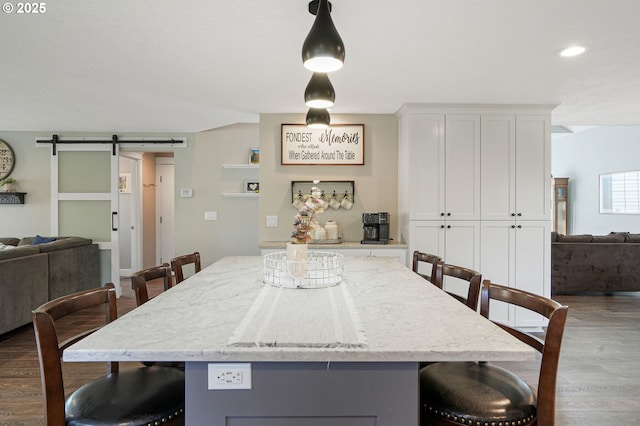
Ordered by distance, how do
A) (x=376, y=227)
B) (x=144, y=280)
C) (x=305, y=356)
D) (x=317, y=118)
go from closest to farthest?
(x=305, y=356)
(x=144, y=280)
(x=317, y=118)
(x=376, y=227)

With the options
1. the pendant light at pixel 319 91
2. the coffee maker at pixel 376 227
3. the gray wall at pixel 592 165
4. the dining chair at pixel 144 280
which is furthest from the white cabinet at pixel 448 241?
the gray wall at pixel 592 165

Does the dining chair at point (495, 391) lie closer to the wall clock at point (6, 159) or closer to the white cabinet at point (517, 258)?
the white cabinet at point (517, 258)

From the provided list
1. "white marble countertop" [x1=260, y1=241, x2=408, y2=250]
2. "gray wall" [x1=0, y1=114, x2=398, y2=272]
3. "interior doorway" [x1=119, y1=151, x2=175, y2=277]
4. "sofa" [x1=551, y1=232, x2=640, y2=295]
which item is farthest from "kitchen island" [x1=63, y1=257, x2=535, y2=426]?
"interior doorway" [x1=119, y1=151, x2=175, y2=277]

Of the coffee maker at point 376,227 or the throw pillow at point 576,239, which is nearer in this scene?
the coffee maker at point 376,227

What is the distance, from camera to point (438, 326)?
3.83 feet

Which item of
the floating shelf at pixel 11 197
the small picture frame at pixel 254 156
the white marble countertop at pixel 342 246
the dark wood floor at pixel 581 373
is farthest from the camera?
the small picture frame at pixel 254 156

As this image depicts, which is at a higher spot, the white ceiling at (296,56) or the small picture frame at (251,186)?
the white ceiling at (296,56)

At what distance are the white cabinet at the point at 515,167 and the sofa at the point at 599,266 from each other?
1529 mm

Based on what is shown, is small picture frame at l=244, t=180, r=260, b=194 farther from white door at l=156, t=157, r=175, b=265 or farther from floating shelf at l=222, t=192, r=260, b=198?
white door at l=156, t=157, r=175, b=265

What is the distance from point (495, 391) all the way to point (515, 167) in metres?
3.12

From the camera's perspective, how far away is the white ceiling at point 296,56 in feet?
6.40

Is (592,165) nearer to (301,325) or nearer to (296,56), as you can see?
(296,56)

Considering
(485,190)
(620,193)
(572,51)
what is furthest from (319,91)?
(620,193)

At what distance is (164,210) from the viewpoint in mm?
6871
